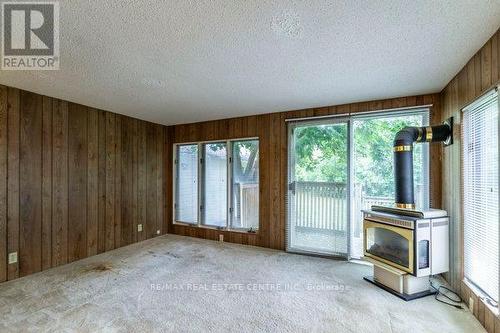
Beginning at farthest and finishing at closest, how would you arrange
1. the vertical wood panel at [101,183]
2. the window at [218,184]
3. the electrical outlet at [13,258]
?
the window at [218,184], the vertical wood panel at [101,183], the electrical outlet at [13,258]

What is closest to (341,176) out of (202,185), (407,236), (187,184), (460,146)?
(407,236)

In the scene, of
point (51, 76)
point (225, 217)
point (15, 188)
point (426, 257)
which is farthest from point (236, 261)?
point (51, 76)

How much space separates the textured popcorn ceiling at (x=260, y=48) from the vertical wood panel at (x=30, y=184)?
29cm

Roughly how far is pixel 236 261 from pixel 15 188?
2.85m

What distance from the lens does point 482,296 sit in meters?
2.08

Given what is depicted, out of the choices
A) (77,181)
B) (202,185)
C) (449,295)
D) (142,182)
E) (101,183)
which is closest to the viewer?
(449,295)

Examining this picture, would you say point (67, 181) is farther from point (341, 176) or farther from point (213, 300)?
point (341, 176)

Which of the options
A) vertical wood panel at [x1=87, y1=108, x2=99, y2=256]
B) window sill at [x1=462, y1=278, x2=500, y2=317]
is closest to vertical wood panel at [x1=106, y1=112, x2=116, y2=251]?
vertical wood panel at [x1=87, y1=108, x2=99, y2=256]

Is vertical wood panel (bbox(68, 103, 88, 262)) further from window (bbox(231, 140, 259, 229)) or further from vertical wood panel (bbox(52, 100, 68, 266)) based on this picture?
window (bbox(231, 140, 259, 229))

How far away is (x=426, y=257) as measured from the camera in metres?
2.57

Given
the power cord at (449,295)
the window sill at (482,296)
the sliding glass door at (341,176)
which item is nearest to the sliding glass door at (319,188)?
the sliding glass door at (341,176)

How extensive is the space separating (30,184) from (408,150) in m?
4.49

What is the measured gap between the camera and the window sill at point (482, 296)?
6.15 ft

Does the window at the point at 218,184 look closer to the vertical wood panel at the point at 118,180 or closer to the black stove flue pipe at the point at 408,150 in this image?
the vertical wood panel at the point at 118,180
